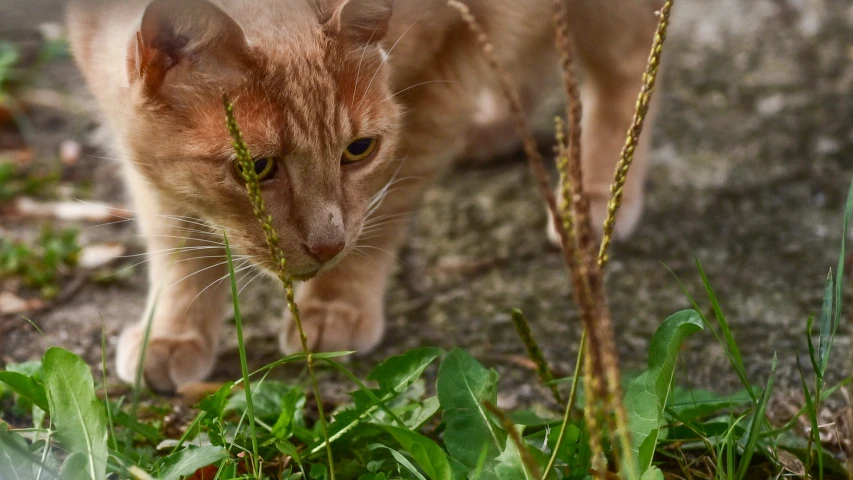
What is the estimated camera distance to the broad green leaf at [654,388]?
1146 mm

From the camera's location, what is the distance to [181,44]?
4.17 ft

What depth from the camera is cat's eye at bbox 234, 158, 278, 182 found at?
1297mm

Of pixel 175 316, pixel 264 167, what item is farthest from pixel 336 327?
pixel 264 167

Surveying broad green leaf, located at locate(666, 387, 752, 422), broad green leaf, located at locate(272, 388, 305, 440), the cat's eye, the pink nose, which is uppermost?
the cat's eye

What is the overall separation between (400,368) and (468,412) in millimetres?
123

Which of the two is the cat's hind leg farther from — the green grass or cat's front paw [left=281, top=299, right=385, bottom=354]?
the green grass

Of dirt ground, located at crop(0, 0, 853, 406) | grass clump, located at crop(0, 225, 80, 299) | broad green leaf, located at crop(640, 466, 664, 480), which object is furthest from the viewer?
grass clump, located at crop(0, 225, 80, 299)

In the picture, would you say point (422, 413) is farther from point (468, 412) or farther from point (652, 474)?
point (652, 474)

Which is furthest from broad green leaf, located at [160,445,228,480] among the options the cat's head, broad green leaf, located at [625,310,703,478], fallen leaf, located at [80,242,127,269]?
fallen leaf, located at [80,242,127,269]

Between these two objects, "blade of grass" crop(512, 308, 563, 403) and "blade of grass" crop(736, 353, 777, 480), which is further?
"blade of grass" crop(512, 308, 563, 403)

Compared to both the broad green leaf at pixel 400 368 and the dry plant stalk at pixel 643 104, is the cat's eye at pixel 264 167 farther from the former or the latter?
the dry plant stalk at pixel 643 104

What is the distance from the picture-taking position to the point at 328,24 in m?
1.37

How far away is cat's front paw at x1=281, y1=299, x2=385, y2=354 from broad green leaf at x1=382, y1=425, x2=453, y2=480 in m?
0.63

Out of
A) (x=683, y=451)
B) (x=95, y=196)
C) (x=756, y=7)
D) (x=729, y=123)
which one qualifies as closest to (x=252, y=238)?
(x=683, y=451)
